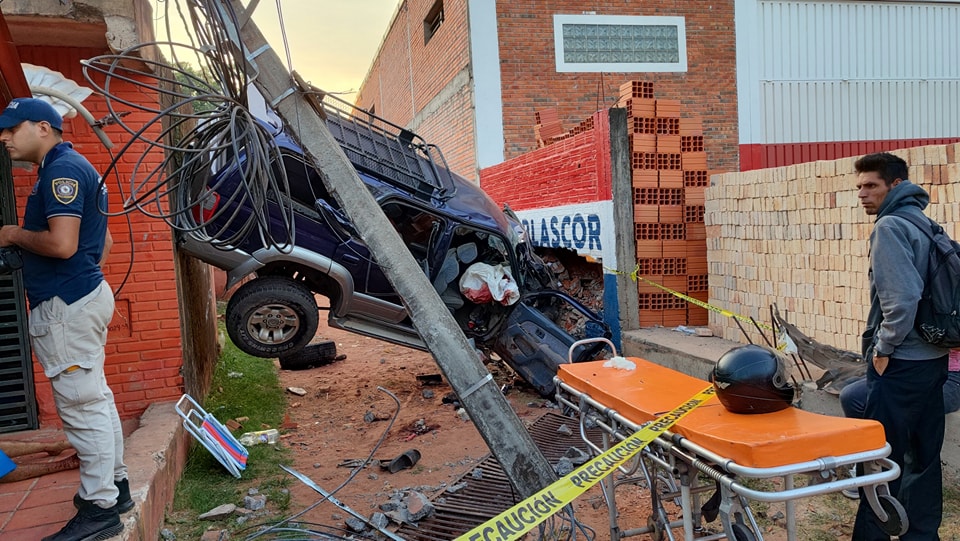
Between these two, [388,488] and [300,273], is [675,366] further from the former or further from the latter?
[300,273]

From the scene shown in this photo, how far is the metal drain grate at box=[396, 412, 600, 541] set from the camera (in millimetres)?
4066

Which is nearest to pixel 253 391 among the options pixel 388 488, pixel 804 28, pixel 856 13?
pixel 388 488

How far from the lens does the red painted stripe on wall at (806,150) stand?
15062 mm

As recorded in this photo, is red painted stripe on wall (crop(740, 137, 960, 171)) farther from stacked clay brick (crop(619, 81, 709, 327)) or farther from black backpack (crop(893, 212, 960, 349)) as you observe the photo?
black backpack (crop(893, 212, 960, 349))

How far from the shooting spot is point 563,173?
9062 mm

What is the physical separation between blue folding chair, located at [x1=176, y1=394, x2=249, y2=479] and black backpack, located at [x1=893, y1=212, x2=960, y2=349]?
4.50 meters

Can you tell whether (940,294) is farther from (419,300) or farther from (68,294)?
(68,294)

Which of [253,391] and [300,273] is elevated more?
[300,273]

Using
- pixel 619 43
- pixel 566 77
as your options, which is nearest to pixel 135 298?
pixel 566 77

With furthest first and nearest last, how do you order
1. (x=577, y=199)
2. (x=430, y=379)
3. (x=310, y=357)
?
(x=310, y=357), (x=577, y=199), (x=430, y=379)

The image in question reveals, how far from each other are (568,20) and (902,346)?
1208cm

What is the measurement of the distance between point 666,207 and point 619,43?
7687mm

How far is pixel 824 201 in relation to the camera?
18.1 ft

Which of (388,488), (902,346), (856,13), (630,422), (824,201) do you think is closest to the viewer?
(630,422)
